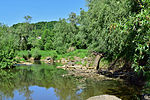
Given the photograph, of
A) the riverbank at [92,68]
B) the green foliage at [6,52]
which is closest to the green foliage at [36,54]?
the riverbank at [92,68]

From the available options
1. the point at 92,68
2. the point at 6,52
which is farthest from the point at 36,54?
the point at 92,68

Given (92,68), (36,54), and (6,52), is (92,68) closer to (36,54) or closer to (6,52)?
(6,52)

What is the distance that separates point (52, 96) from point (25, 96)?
5.99 ft

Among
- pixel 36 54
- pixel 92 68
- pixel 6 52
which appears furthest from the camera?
pixel 36 54


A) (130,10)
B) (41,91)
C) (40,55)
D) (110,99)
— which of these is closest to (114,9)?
(130,10)

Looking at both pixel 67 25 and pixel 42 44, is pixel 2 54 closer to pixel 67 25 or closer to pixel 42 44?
pixel 67 25

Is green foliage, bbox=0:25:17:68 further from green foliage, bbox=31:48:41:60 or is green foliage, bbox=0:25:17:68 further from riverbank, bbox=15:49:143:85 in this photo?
green foliage, bbox=31:48:41:60

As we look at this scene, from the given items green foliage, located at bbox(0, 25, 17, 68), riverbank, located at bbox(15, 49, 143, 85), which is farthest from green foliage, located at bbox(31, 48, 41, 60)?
green foliage, located at bbox(0, 25, 17, 68)

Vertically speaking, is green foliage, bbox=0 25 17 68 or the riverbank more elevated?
green foliage, bbox=0 25 17 68

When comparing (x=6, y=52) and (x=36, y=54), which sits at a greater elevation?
(x=6, y=52)

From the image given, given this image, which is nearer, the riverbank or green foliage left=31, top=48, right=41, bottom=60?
the riverbank

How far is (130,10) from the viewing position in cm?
1183

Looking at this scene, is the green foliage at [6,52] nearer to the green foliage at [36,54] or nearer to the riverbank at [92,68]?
the riverbank at [92,68]

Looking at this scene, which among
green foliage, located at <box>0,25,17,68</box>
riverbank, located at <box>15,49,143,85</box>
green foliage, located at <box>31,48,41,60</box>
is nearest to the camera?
riverbank, located at <box>15,49,143,85</box>
